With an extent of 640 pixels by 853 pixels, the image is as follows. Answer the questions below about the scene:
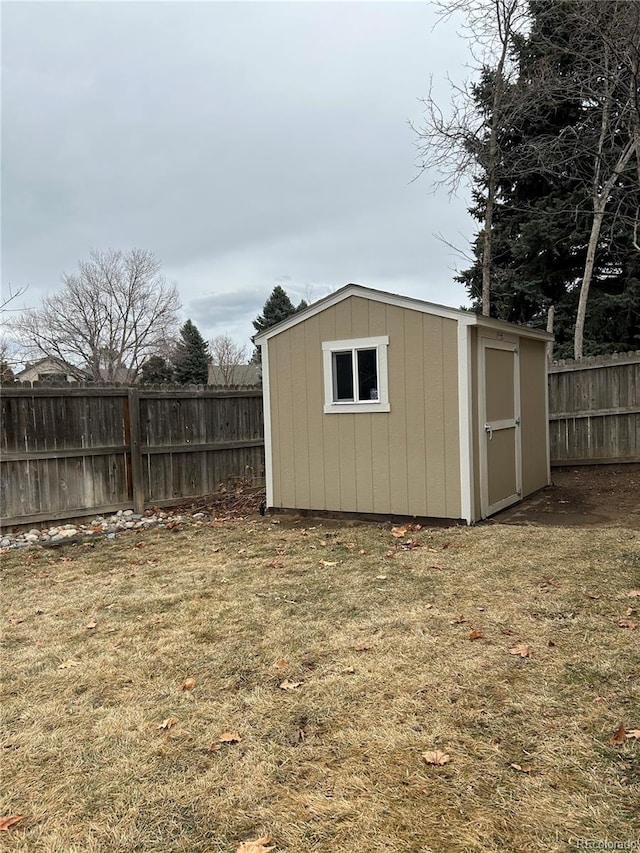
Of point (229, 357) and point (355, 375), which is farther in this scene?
point (229, 357)

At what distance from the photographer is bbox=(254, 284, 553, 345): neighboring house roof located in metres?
6.08

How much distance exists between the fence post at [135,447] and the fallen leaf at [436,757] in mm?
6337

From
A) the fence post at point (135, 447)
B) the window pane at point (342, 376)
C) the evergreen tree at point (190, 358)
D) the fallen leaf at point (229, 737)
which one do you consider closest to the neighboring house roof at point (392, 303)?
the window pane at point (342, 376)

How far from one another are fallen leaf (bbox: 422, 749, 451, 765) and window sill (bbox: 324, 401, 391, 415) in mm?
4610

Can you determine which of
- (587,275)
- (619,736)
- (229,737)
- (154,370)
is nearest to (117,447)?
(229,737)

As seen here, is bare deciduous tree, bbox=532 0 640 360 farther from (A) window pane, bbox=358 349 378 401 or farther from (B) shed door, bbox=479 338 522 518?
(A) window pane, bbox=358 349 378 401

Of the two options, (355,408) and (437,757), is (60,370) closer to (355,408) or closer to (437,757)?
(355,408)

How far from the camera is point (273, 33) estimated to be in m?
8.45

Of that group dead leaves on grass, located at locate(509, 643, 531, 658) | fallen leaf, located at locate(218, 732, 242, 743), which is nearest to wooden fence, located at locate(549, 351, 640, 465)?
dead leaves on grass, located at locate(509, 643, 531, 658)

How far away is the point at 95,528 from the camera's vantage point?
23.3 ft

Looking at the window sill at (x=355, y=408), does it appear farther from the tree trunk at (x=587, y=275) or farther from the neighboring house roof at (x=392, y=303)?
the tree trunk at (x=587, y=275)

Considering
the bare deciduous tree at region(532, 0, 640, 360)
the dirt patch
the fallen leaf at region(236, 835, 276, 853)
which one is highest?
the bare deciduous tree at region(532, 0, 640, 360)

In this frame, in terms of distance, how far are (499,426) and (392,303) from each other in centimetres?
199

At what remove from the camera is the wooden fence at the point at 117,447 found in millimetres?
6801
